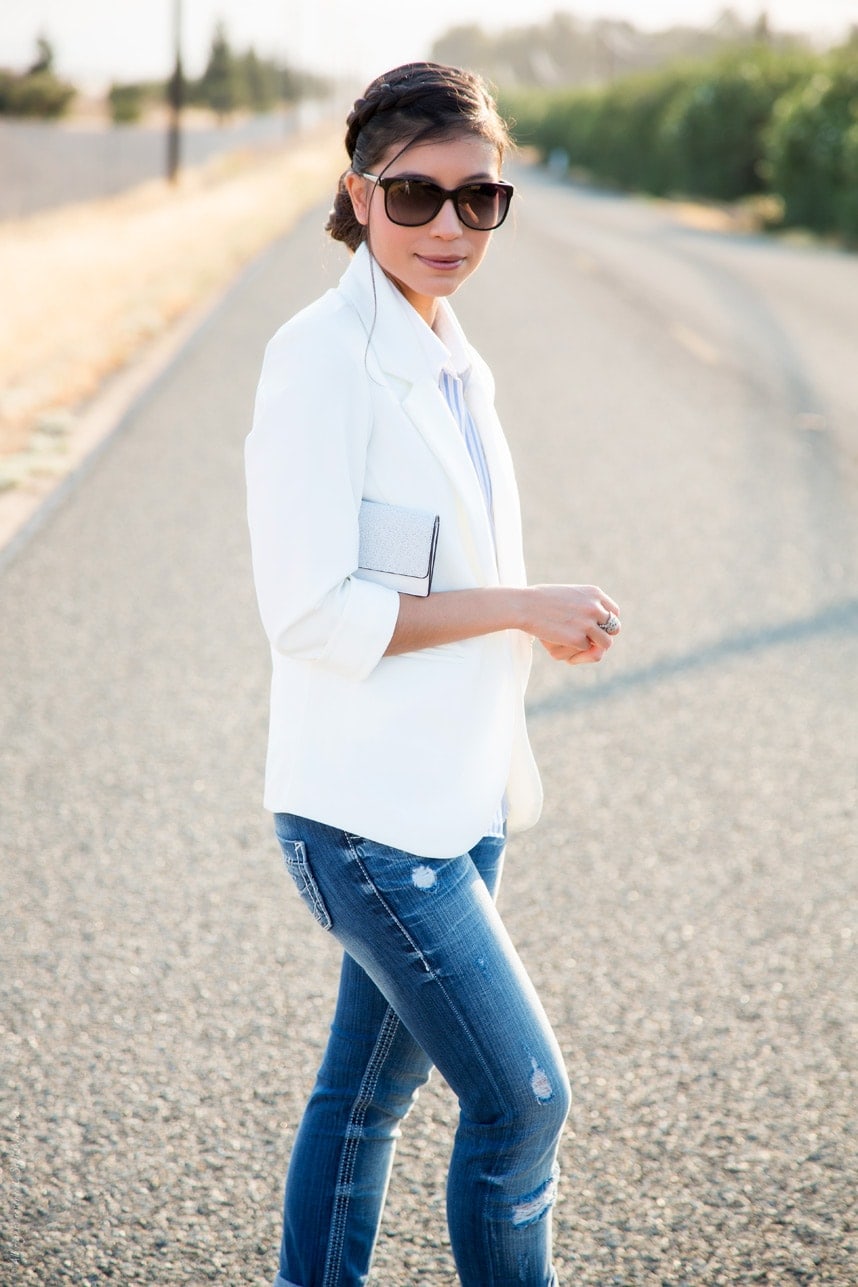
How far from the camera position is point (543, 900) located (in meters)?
3.46

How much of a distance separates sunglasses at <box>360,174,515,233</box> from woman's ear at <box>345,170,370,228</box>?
0.04 feet

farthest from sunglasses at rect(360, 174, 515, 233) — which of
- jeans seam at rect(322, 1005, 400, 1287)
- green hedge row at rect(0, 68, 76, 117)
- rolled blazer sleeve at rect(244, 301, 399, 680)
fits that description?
green hedge row at rect(0, 68, 76, 117)

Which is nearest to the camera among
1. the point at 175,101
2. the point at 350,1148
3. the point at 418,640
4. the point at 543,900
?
the point at 418,640

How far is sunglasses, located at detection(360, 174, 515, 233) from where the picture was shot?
1764 millimetres

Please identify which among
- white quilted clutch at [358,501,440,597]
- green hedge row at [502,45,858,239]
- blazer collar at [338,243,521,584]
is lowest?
green hedge row at [502,45,858,239]

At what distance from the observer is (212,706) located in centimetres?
462

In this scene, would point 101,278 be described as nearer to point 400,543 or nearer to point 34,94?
point 400,543

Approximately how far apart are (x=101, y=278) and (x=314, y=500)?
46.2 feet

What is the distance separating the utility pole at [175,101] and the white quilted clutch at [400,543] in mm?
31031

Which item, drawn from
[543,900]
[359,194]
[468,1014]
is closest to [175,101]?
[543,900]

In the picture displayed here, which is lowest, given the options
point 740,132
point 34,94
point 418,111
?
point 740,132

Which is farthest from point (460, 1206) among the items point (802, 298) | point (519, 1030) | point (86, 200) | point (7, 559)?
point (86, 200)

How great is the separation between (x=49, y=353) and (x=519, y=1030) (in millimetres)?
9902

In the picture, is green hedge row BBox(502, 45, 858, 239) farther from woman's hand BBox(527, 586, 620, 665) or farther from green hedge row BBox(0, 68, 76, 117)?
woman's hand BBox(527, 586, 620, 665)
